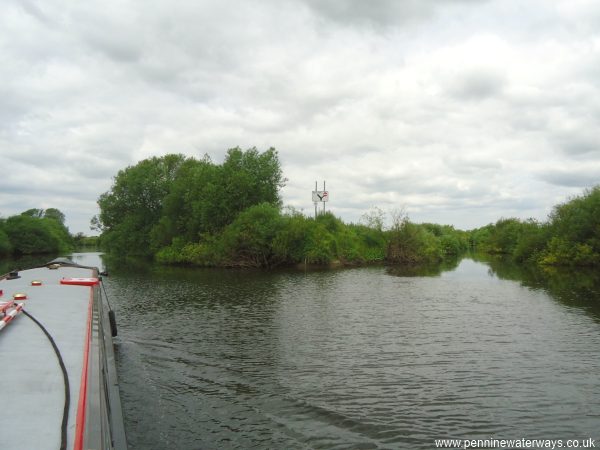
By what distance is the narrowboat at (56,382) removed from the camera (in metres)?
4.36

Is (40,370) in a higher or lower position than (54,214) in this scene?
lower

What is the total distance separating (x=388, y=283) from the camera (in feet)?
99.8

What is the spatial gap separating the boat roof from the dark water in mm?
2074

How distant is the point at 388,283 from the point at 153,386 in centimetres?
2220

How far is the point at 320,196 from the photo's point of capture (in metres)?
61.9

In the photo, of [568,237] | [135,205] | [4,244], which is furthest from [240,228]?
[4,244]

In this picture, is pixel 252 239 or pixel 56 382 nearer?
pixel 56 382

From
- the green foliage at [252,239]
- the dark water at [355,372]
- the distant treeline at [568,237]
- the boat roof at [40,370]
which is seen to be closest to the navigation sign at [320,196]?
the green foliage at [252,239]

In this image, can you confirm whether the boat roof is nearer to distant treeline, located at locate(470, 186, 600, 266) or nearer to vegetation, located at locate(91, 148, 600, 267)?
vegetation, located at locate(91, 148, 600, 267)

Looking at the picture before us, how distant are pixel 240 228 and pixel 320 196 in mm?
19004

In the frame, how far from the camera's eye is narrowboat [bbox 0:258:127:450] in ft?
14.3

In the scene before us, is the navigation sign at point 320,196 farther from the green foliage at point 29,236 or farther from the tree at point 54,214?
the tree at point 54,214

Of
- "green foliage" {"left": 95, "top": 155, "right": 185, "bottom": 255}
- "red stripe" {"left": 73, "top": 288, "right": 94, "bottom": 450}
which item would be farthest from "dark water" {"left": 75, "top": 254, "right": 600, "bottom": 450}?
"green foliage" {"left": 95, "top": 155, "right": 185, "bottom": 255}

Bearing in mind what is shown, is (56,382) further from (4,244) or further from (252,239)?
Answer: (4,244)
